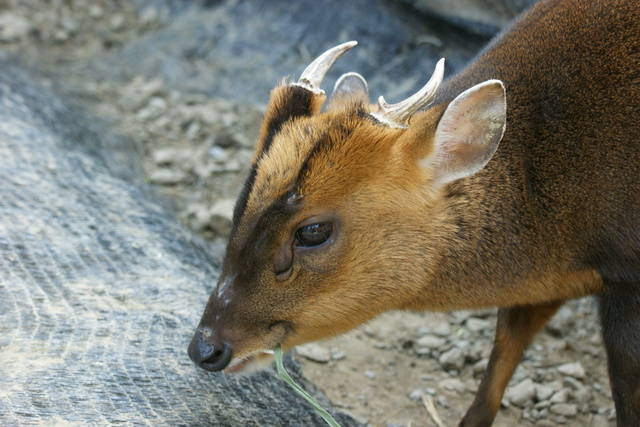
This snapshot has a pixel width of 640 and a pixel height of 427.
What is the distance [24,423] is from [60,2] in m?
7.72

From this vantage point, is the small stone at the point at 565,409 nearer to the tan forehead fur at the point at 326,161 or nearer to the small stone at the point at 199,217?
the tan forehead fur at the point at 326,161

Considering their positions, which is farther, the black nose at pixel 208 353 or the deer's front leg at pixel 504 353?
the deer's front leg at pixel 504 353

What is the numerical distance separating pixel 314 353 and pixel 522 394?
57.0 inches

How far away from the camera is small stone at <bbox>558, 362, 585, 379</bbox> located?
5.15 m

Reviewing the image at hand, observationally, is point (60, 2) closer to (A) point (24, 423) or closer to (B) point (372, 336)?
(B) point (372, 336)

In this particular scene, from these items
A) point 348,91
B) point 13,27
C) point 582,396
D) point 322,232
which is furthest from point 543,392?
point 13,27

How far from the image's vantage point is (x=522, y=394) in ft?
16.2

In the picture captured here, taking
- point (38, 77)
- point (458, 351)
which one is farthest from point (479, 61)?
point (38, 77)

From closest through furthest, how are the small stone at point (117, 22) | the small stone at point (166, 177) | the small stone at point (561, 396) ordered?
the small stone at point (561, 396)
the small stone at point (166, 177)
the small stone at point (117, 22)

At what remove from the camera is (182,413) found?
11.6ft

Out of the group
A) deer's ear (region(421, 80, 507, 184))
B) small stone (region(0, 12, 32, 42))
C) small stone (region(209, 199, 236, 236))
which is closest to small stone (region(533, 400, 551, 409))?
deer's ear (region(421, 80, 507, 184))

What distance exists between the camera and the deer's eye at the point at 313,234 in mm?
3525

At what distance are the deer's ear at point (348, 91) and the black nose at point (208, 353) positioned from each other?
1.46 m

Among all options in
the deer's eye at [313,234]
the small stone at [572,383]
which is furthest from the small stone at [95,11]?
the small stone at [572,383]
